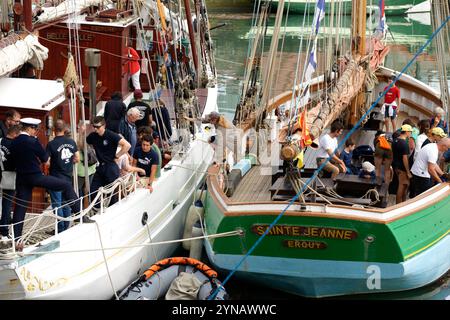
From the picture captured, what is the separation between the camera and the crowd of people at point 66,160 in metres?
11.5

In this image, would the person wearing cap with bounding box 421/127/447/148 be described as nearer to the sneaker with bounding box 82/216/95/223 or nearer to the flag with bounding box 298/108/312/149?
the flag with bounding box 298/108/312/149

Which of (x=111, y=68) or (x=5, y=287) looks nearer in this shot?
(x=5, y=287)

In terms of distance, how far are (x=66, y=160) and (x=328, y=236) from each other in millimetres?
3766

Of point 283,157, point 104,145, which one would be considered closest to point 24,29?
point 104,145

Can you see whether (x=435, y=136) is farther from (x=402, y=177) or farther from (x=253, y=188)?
(x=253, y=188)

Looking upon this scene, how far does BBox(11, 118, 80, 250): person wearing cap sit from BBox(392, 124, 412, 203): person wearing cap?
5.38 metres

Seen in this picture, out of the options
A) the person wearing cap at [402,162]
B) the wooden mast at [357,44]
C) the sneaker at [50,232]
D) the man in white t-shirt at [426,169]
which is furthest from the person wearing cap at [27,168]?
the wooden mast at [357,44]

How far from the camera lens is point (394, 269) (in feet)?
41.9

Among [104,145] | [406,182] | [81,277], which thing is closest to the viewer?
[81,277]

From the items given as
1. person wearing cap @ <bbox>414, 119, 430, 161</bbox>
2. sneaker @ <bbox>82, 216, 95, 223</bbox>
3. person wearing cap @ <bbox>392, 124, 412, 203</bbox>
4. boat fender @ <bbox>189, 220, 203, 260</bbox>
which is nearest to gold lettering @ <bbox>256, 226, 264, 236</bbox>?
boat fender @ <bbox>189, 220, 203, 260</bbox>

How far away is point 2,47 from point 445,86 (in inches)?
303

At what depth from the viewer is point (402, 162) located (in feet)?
46.9

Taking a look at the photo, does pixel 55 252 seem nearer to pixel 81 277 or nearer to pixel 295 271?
pixel 81 277

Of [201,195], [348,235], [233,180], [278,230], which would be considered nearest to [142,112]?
[201,195]
